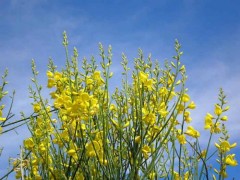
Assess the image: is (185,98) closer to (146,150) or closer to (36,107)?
(146,150)

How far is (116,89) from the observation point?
3.14 meters

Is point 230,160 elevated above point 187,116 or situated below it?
below

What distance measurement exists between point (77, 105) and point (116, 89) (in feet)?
2.89

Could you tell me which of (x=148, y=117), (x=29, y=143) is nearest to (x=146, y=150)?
(x=148, y=117)

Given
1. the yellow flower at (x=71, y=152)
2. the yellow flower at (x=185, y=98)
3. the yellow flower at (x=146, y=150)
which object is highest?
the yellow flower at (x=185, y=98)

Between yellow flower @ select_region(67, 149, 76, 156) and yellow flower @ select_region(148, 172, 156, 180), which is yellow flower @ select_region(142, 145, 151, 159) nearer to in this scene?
yellow flower @ select_region(148, 172, 156, 180)

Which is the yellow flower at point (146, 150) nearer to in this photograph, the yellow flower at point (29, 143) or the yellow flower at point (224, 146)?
the yellow flower at point (224, 146)

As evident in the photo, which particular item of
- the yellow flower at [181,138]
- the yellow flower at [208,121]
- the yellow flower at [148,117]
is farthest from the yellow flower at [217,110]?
the yellow flower at [148,117]

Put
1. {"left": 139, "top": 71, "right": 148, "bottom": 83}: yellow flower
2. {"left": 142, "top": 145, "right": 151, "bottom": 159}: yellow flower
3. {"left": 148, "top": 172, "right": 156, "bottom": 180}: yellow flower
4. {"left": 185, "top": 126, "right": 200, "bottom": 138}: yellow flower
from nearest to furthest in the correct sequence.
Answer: {"left": 142, "top": 145, "right": 151, "bottom": 159}: yellow flower, {"left": 148, "top": 172, "right": 156, "bottom": 180}: yellow flower, {"left": 139, "top": 71, "right": 148, "bottom": 83}: yellow flower, {"left": 185, "top": 126, "right": 200, "bottom": 138}: yellow flower

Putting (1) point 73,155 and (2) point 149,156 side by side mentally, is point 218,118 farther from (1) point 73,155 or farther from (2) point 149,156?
(1) point 73,155

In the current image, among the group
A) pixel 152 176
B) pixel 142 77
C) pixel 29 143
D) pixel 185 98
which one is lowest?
pixel 152 176

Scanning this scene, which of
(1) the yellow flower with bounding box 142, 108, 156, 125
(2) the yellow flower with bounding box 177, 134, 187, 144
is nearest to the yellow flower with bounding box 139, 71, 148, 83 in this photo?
(1) the yellow flower with bounding box 142, 108, 156, 125

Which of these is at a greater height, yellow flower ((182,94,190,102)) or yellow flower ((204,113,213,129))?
yellow flower ((182,94,190,102))

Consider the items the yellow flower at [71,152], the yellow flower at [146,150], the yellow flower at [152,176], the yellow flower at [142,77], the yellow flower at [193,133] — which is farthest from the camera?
the yellow flower at [193,133]
